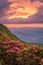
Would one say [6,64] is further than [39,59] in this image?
Yes

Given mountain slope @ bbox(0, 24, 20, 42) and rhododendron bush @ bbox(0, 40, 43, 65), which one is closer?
rhododendron bush @ bbox(0, 40, 43, 65)

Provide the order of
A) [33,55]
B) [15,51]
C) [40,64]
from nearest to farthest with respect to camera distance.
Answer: [40,64] < [33,55] < [15,51]

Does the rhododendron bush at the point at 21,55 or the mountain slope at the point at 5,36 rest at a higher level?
the mountain slope at the point at 5,36

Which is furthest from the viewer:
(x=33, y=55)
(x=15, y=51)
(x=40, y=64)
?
(x=15, y=51)

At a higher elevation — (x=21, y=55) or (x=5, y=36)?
(x=5, y=36)

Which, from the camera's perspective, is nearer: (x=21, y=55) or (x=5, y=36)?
(x=21, y=55)

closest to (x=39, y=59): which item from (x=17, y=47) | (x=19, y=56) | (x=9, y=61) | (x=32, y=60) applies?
(x=32, y=60)

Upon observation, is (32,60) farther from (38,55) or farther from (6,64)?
(6,64)

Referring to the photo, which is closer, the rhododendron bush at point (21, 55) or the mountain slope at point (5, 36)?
the rhododendron bush at point (21, 55)
